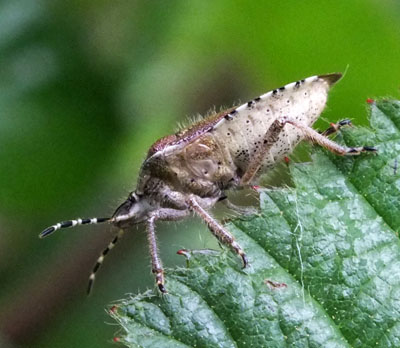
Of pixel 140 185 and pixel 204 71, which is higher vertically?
pixel 204 71

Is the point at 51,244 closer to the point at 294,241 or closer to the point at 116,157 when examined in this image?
the point at 116,157

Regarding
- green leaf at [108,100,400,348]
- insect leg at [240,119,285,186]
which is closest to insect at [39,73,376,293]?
insect leg at [240,119,285,186]

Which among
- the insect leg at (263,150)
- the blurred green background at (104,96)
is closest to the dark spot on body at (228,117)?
the insect leg at (263,150)

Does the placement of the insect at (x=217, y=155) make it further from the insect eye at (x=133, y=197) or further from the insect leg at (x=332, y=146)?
the insect leg at (x=332, y=146)

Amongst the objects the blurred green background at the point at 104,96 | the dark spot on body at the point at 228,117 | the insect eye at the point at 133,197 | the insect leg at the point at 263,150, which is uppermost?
the blurred green background at the point at 104,96

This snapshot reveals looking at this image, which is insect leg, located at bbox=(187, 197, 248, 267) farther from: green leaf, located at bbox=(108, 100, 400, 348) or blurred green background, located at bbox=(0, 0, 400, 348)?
blurred green background, located at bbox=(0, 0, 400, 348)

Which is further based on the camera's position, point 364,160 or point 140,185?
point 140,185

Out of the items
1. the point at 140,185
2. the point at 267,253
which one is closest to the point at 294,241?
the point at 267,253
